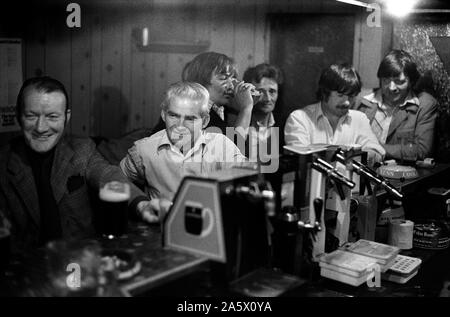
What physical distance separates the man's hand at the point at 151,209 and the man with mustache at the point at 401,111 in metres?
2.29

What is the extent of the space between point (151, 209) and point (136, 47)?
107 inches

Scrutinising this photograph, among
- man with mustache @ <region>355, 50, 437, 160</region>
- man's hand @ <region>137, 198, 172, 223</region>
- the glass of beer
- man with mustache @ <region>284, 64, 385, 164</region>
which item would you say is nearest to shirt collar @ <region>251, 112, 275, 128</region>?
man with mustache @ <region>284, 64, 385, 164</region>

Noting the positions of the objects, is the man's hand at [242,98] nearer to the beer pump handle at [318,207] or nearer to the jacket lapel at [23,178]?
the jacket lapel at [23,178]

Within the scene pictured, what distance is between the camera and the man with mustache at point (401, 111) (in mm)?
3697

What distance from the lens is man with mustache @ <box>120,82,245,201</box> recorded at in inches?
87.1

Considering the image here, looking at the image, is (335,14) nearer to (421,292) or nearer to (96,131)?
(96,131)

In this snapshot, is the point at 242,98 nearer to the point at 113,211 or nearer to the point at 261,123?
the point at 261,123

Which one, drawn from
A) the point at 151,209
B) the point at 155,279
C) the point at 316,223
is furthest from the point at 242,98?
the point at 155,279

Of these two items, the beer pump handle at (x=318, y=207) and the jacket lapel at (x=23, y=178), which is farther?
the jacket lapel at (x=23, y=178)

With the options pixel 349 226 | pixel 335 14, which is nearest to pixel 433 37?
pixel 335 14

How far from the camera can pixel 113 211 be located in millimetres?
1593

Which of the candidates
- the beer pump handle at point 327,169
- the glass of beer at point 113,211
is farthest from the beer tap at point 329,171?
the glass of beer at point 113,211

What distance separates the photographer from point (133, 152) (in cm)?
236
